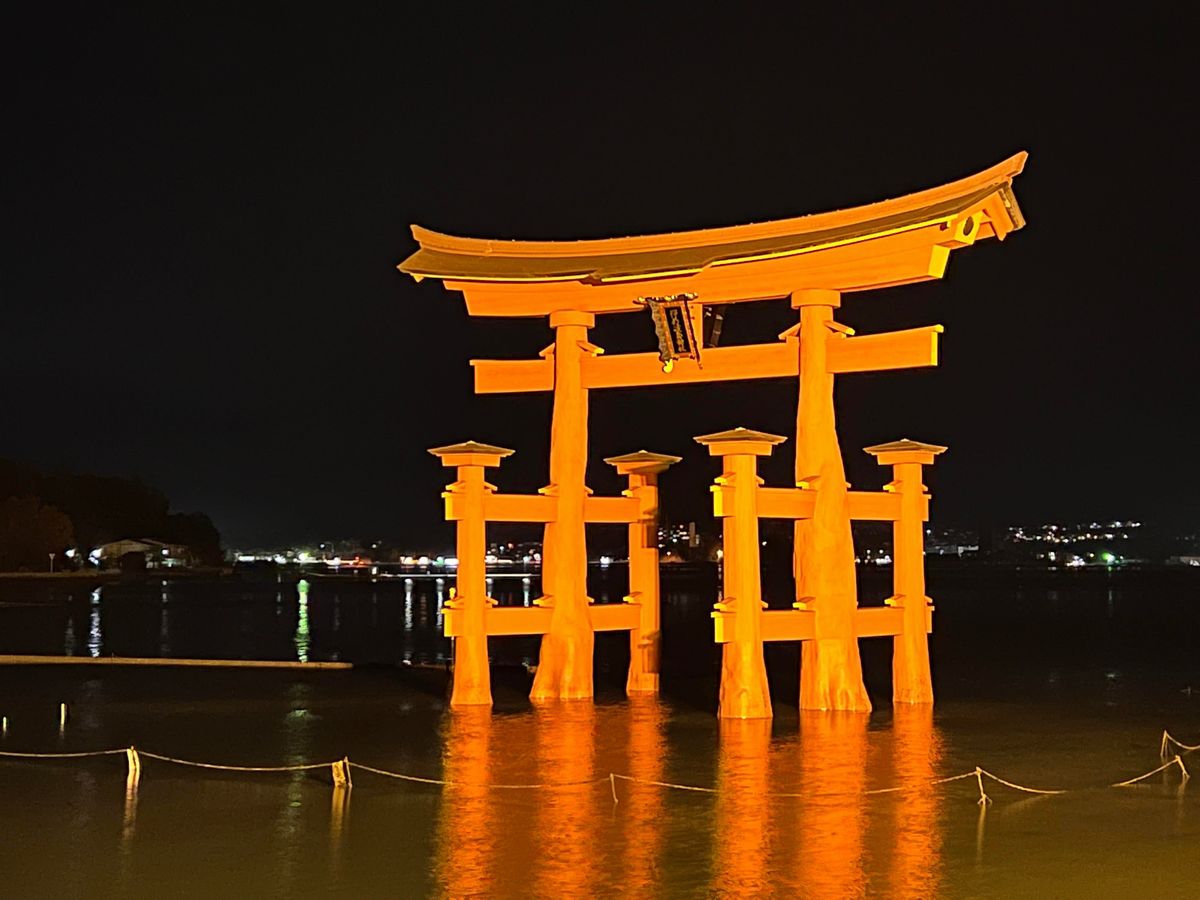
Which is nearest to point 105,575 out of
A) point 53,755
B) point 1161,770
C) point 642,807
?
point 53,755

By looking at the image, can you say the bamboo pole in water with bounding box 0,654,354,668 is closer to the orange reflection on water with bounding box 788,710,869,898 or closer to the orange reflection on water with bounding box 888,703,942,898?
the orange reflection on water with bounding box 788,710,869,898

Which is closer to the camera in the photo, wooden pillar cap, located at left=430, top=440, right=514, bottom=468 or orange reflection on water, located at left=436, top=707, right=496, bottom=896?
orange reflection on water, located at left=436, top=707, right=496, bottom=896

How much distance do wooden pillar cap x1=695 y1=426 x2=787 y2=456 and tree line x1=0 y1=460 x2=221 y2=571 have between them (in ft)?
202

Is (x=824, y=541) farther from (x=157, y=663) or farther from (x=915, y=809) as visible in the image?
(x=157, y=663)

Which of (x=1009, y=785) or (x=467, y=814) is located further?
(x=1009, y=785)

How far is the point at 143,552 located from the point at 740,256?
8566 cm

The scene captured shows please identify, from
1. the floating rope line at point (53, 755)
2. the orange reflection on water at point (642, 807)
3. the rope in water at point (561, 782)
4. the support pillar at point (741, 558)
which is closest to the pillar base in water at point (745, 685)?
the support pillar at point (741, 558)

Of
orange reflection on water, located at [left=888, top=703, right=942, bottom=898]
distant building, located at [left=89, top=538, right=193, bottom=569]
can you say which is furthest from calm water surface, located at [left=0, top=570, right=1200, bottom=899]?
distant building, located at [left=89, top=538, right=193, bottom=569]

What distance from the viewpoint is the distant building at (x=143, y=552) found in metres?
94.3

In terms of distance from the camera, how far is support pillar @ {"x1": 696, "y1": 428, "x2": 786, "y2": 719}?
15.6 meters

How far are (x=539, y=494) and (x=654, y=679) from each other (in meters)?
3.25

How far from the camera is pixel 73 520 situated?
89562mm

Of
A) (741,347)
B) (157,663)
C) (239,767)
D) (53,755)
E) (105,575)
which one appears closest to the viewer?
(239,767)

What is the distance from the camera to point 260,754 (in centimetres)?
1414
